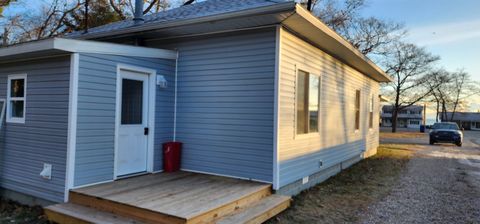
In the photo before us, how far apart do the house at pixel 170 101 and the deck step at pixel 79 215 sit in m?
0.25

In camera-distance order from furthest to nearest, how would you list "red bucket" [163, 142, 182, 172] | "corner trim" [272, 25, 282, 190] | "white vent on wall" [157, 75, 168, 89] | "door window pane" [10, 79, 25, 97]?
"red bucket" [163, 142, 182, 172] → "white vent on wall" [157, 75, 168, 89] → "door window pane" [10, 79, 25, 97] → "corner trim" [272, 25, 282, 190]

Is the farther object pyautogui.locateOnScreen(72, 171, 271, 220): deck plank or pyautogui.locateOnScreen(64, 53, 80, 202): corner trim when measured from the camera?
pyautogui.locateOnScreen(64, 53, 80, 202): corner trim

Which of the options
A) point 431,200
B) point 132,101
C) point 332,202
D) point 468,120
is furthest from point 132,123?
point 468,120

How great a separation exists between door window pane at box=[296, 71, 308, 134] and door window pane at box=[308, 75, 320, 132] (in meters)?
0.19

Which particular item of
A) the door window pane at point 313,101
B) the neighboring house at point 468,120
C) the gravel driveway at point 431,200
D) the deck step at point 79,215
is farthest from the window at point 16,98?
the neighboring house at point 468,120

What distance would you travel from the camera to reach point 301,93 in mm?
6355

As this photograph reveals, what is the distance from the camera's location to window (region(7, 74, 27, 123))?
18.7 feet

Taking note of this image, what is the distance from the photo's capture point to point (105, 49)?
504 centimetres

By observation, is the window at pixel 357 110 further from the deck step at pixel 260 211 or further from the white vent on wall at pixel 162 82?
the white vent on wall at pixel 162 82

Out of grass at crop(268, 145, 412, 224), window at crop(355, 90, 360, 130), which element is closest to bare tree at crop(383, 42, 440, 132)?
window at crop(355, 90, 360, 130)

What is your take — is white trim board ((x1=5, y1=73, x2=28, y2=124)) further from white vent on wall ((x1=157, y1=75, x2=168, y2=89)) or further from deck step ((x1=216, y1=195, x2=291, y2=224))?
deck step ((x1=216, y1=195, x2=291, y2=224))

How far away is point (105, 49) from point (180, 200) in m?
2.67

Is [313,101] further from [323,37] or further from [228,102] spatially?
[228,102]

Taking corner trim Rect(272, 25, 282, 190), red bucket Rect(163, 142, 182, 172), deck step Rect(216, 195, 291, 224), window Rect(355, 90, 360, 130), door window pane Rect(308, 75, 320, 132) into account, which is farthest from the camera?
window Rect(355, 90, 360, 130)
